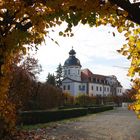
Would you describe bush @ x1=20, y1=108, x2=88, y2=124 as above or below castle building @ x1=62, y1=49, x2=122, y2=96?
below

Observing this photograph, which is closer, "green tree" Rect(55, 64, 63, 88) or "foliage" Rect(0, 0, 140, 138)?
"foliage" Rect(0, 0, 140, 138)

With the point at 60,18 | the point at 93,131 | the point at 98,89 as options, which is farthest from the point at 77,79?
the point at 60,18

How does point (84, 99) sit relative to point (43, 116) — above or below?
above

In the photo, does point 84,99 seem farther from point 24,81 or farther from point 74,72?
point 24,81

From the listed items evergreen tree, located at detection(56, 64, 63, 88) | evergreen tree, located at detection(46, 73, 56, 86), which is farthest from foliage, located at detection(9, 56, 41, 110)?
evergreen tree, located at detection(56, 64, 63, 88)

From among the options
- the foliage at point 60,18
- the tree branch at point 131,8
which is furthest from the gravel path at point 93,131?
the tree branch at point 131,8

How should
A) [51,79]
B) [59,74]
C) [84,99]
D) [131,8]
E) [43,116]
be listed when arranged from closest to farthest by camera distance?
[131,8] → [43,116] → [84,99] → [51,79] → [59,74]

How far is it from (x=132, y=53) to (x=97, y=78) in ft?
471

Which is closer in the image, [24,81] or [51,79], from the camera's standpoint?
[24,81]

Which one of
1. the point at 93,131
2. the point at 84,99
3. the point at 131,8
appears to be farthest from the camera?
the point at 84,99

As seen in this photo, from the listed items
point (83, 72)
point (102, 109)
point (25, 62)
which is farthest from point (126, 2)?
point (83, 72)

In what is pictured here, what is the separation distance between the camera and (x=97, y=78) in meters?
152

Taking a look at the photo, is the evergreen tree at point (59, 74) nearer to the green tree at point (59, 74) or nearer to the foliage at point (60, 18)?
the green tree at point (59, 74)

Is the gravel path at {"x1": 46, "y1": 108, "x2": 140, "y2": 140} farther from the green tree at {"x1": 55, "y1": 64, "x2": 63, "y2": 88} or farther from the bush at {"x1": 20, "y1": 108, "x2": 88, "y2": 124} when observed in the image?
the green tree at {"x1": 55, "y1": 64, "x2": 63, "y2": 88}
